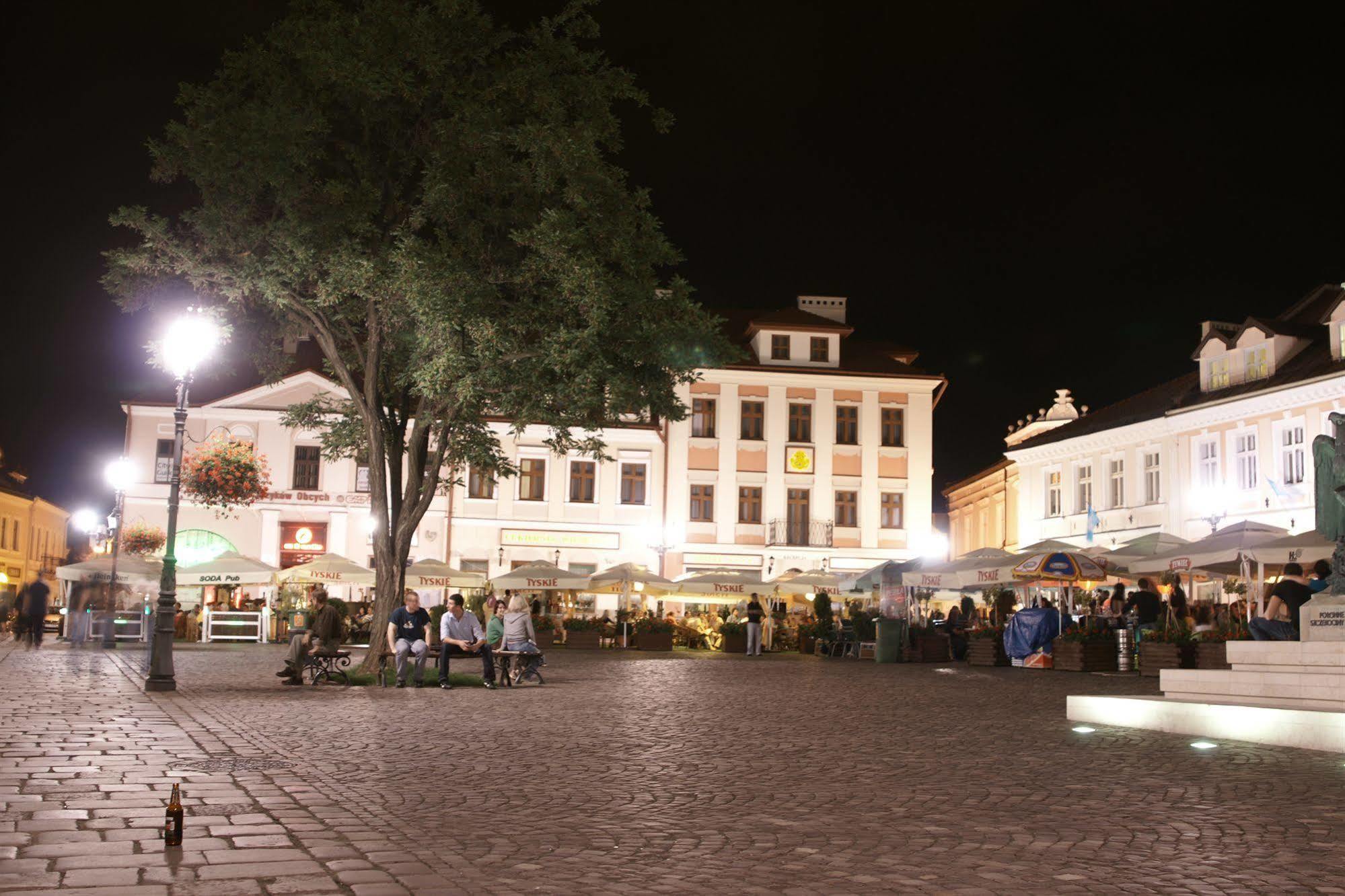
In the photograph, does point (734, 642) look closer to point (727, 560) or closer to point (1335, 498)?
point (727, 560)

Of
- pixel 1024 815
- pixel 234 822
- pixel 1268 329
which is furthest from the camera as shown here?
pixel 1268 329

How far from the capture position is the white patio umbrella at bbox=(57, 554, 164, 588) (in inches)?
1497

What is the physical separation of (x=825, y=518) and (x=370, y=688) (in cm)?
3460

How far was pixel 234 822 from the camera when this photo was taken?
758cm

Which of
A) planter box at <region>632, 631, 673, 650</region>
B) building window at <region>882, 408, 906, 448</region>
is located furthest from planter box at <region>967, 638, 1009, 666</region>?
building window at <region>882, 408, 906, 448</region>

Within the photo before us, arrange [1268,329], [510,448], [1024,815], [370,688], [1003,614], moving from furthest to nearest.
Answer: [510,448]
[1268,329]
[1003,614]
[370,688]
[1024,815]

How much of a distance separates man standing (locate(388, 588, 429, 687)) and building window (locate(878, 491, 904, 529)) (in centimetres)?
3492

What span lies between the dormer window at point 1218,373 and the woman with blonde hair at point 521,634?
28.0 meters

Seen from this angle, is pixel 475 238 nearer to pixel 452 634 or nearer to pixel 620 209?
pixel 620 209

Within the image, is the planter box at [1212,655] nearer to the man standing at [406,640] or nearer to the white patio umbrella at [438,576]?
the man standing at [406,640]

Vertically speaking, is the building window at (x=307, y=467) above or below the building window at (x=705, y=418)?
below

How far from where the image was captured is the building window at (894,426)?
5500 cm

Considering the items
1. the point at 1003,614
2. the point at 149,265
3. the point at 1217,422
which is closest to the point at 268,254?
the point at 149,265

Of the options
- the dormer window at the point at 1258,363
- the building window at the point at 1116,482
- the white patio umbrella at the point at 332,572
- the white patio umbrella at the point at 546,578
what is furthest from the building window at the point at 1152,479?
the white patio umbrella at the point at 332,572
